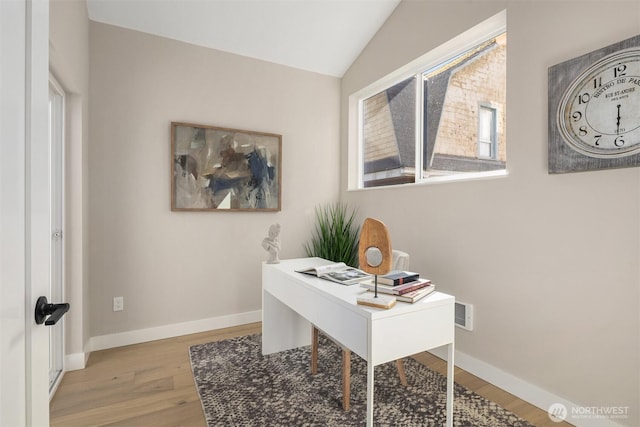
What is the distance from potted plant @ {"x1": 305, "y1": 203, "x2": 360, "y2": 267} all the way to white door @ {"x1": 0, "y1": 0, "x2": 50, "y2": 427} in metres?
2.58

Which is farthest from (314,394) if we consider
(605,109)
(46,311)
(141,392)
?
(605,109)

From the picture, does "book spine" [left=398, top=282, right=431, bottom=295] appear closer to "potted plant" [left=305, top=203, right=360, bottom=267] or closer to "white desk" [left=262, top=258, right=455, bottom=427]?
"white desk" [left=262, top=258, right=455, bottom=427]

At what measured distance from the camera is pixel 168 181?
2871mm

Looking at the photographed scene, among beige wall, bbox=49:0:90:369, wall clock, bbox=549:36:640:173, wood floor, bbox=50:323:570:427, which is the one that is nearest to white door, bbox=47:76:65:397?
beige wall, bbox=49:0:90:369

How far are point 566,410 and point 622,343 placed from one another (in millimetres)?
488

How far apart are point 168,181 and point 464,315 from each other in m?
2.60

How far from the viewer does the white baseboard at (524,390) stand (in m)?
1.66

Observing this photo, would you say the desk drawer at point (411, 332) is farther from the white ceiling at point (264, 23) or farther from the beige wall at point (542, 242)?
the white ceiling at point (264, 23)

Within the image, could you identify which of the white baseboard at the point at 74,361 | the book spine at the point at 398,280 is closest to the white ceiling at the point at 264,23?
the book spine at the point at 398,280

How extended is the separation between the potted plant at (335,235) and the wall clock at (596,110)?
75.3 inches

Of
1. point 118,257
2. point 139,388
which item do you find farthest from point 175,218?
point 139,388

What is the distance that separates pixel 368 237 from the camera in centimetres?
150

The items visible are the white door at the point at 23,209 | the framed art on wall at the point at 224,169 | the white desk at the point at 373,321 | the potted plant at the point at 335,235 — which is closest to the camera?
the white door at the point at 23,209

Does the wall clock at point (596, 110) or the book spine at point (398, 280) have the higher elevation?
the wall clock at point (596, 110)
